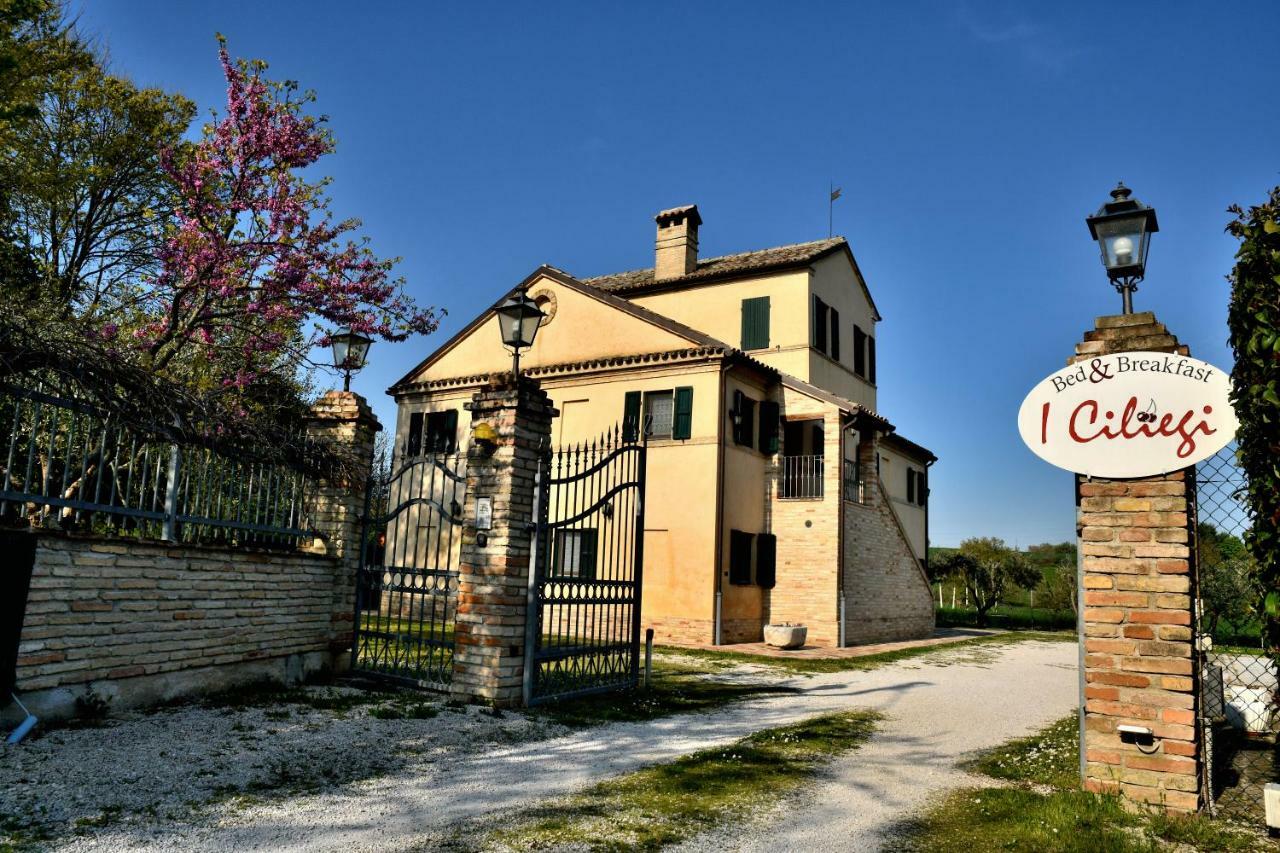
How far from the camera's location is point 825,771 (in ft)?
19.2

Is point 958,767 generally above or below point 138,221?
below

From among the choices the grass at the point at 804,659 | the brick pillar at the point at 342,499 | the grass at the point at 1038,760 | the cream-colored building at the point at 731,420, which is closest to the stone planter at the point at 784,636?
the cream-colored building at the point at 731,420

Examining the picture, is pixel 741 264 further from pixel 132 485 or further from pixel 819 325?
pixel 132 485

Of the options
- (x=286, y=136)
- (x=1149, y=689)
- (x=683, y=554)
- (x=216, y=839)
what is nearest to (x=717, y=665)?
(x=683, y=554)

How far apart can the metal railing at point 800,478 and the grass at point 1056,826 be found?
44.8 feet

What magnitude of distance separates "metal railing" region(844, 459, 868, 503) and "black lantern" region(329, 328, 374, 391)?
1356cm

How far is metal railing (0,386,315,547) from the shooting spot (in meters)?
5.45

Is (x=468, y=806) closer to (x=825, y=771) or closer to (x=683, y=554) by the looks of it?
(x=825, y=771)

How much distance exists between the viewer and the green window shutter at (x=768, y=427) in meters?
19.4

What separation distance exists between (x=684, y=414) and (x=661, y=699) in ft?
32.6

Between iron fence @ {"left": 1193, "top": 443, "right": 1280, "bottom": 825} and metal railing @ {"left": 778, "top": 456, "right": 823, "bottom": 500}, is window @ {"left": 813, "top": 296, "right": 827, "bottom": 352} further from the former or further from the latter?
iron fence @ {"left": 1193, "top": 443, "right": 1280, "bottom": 825}

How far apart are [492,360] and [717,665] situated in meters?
11.6

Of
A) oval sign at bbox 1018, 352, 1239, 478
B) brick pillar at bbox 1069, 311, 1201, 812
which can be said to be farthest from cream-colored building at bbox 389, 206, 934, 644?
brick pillar at bbox 1069, 311, 1201, 812

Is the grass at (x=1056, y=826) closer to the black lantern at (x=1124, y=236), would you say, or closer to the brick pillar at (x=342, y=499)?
the black lantern at (x=1124, y=236)
